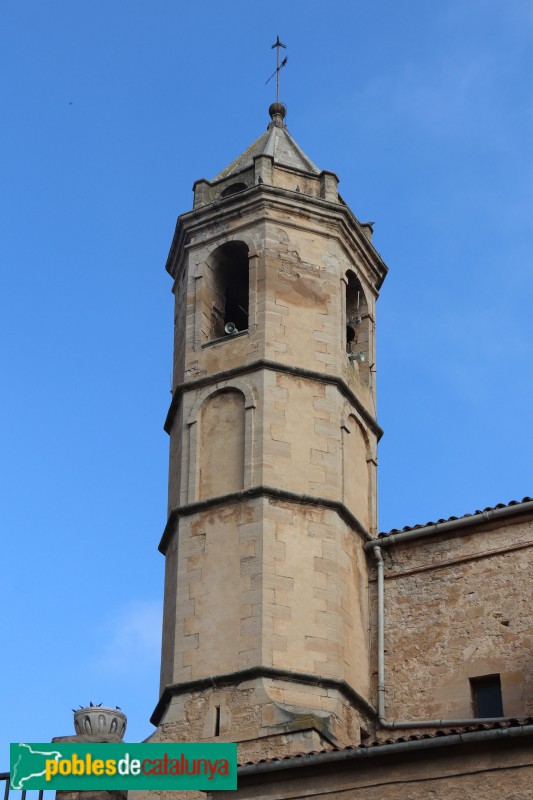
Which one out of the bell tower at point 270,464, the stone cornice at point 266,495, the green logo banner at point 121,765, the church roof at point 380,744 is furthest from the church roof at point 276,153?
the church roof at point 380,744

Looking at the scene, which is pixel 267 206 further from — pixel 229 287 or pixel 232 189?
pixel 229 287

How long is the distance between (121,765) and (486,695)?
5.06 meters

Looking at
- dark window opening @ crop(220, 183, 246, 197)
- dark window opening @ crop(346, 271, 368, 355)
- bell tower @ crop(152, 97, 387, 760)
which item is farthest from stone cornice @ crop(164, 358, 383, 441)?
dark window opening @ crop(220, 183, 246, 197)

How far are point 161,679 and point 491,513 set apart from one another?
491cm

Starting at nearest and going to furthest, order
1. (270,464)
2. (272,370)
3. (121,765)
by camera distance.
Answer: (121,765), (270,464), (272,370)

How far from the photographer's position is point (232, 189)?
84.4 feet

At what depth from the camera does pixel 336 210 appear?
24984 millimetres

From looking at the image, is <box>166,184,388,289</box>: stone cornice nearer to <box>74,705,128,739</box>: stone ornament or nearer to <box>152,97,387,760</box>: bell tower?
<box>152,97,387,760</box>: bell tower

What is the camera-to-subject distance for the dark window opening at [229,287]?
24984mm

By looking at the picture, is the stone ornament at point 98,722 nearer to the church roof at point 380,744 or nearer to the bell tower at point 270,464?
the bell tower at point 270,464

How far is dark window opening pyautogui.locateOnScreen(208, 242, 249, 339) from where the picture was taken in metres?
25.0

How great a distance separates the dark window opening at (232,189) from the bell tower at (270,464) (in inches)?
0.9

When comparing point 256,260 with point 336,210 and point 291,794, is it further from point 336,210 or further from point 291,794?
point 291,794

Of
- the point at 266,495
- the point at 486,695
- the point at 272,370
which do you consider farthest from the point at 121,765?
the point at 272,370
